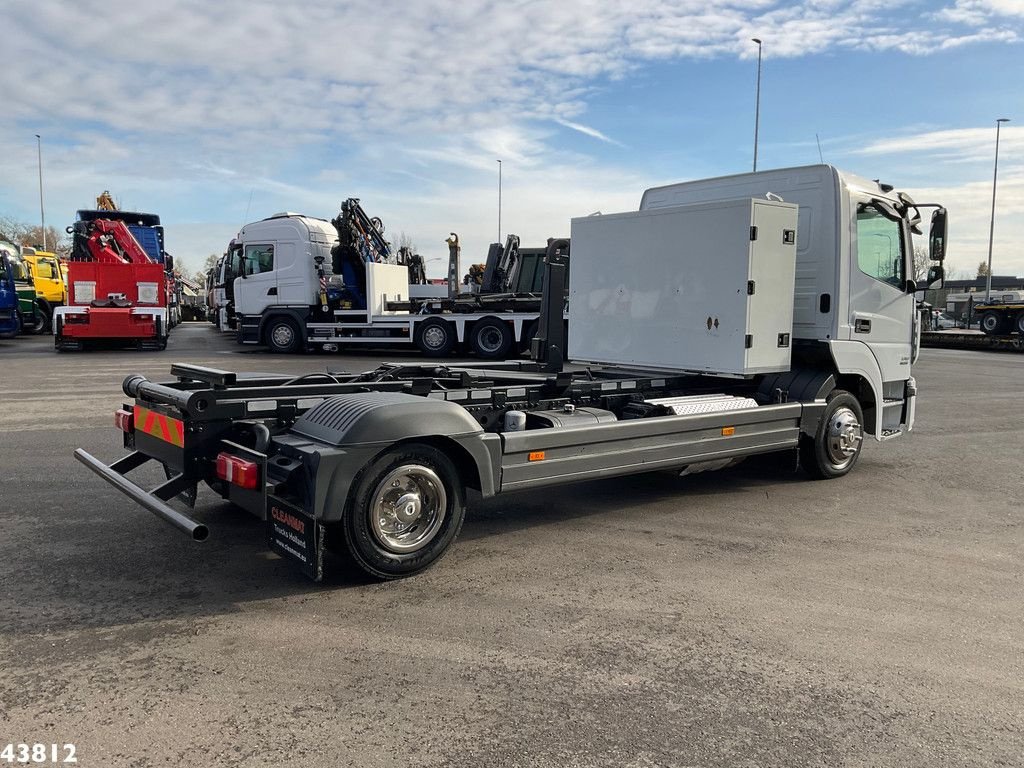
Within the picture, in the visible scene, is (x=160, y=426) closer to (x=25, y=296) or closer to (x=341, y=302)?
(x=341, y=302)

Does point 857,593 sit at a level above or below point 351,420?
below

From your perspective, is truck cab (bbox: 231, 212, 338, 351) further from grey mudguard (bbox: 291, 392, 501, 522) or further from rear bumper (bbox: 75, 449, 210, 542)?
grey mudguard (bbox: 291, 392, 501, 522)

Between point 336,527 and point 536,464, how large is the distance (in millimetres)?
1372

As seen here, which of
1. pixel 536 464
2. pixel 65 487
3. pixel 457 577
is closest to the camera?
pixel 457 577

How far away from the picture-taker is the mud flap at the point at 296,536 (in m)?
4.13

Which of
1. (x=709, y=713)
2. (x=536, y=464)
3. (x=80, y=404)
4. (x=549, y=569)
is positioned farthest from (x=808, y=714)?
(x=80, y=404)

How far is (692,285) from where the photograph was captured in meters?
6.66

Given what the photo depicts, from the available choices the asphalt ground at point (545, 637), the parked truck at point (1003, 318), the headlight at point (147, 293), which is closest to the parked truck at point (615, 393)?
the asphalt ground at point (545, 637)

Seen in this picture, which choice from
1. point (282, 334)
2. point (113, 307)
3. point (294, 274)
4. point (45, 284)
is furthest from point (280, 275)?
point (45, 284)

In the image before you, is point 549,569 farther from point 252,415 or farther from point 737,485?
point 737,485

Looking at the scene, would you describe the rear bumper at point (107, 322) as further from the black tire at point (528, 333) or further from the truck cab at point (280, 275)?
the black tire at point (528, 333)

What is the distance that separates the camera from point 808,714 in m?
3.21

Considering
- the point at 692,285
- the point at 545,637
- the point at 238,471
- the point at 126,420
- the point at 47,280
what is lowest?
the point at 545,637

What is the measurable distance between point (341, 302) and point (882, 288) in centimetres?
1593
